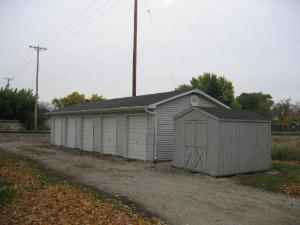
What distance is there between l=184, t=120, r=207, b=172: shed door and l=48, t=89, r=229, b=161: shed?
3023 mm

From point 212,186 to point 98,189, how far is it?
11.0 ft

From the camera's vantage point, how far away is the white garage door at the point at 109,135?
20.4 m

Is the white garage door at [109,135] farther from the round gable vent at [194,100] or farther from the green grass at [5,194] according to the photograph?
the green grass at [5,194]

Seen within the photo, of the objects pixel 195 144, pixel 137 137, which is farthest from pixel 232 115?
pixel 137 137

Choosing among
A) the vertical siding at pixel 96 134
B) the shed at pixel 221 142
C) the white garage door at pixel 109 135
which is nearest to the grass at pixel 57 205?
the shed at pixel 221 142

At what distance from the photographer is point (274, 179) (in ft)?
40.2

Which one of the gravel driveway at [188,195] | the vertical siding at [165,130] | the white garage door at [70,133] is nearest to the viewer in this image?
the gravel driveway at [188,195]

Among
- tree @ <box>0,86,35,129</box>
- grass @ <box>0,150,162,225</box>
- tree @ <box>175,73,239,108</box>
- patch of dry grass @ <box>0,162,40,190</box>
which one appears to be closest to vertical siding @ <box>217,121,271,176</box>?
grass @ <box>0,150,162,225</box>

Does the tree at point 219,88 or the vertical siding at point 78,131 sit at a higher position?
the tree at point 219,88

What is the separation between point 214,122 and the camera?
510 inches

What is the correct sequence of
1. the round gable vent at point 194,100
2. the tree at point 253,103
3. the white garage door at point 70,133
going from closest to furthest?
1. the round gable vent at point 194,100
2. the white garage door at point 70,133
3. the tree at point 253,103

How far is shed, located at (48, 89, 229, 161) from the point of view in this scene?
1730 centimetres

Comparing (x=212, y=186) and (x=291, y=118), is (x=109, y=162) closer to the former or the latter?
(x=212, y=186)

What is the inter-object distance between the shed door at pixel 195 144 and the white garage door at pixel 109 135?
6695 millimetres
